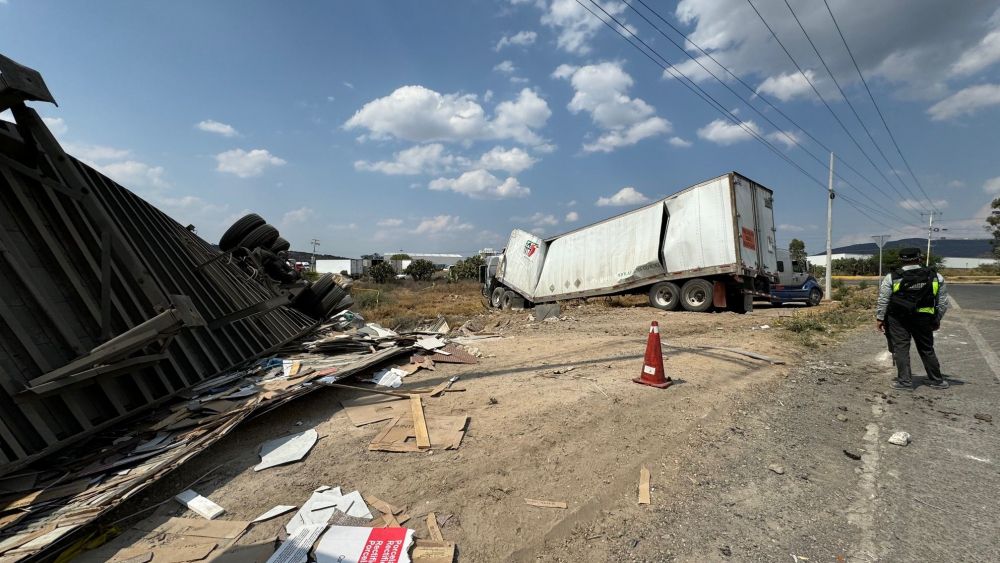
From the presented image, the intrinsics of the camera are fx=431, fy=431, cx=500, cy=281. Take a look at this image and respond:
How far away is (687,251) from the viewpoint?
1288 cm

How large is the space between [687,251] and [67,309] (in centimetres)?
1314

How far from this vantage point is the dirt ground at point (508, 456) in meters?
2.63

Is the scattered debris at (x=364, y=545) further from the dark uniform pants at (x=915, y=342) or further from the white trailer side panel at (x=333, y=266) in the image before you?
the white trailer side panel at (x=333, y=266)

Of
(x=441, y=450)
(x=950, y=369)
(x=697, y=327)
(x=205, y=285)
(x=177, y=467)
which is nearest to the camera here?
(x=177, y=467)

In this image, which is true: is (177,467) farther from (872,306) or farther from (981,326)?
(872,306)

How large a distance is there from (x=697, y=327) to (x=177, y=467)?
9.96 metres

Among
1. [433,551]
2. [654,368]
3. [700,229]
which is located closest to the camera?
[433,551]

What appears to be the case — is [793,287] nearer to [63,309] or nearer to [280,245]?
[280,245]

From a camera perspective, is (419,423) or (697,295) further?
(697,295)

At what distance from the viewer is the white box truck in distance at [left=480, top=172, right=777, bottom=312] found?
39.8 ft

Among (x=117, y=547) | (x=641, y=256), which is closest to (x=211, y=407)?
(x=117, y=547)

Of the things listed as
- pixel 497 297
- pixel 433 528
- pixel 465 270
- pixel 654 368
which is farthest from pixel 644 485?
pixel 465 270

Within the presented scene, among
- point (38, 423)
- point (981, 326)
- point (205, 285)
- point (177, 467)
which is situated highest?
point (205, 285)

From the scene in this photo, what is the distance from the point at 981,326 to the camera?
33.7 ft
